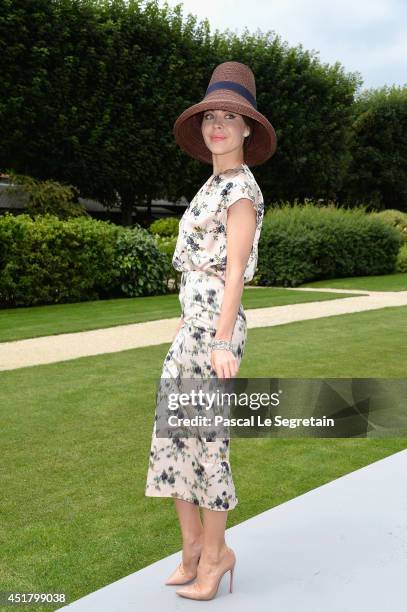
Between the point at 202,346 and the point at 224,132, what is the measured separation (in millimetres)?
918

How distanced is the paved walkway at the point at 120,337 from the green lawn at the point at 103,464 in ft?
1.68

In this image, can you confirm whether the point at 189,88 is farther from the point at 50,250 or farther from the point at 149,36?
the point at 50,250

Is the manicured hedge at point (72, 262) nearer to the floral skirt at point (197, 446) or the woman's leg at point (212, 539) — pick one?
the floral skirt at point (197, 446)

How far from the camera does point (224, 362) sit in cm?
283

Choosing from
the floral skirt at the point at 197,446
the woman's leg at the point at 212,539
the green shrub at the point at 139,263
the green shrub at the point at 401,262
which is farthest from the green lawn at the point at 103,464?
the green shrub at the point at 401,262

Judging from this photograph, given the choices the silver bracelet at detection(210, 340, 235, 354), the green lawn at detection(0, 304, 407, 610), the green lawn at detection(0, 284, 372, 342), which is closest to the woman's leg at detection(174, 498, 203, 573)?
the green lawn at detection(0, 304, 407, 610)

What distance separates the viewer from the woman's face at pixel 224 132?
122 inches

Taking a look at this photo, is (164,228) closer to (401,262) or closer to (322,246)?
(322,246)

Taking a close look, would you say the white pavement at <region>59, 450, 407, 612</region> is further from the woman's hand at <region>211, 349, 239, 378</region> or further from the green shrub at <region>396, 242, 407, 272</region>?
the green shrub at <region>396, 242, 407, 272</region>

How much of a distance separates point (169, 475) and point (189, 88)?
26.6m

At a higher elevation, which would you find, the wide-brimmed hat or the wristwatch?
the wide-brimmed hat

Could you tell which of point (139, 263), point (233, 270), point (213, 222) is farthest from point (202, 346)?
point (139, 263)

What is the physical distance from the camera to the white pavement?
2932 mm

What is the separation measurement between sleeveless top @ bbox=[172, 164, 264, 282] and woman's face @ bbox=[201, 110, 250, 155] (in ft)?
0.41
